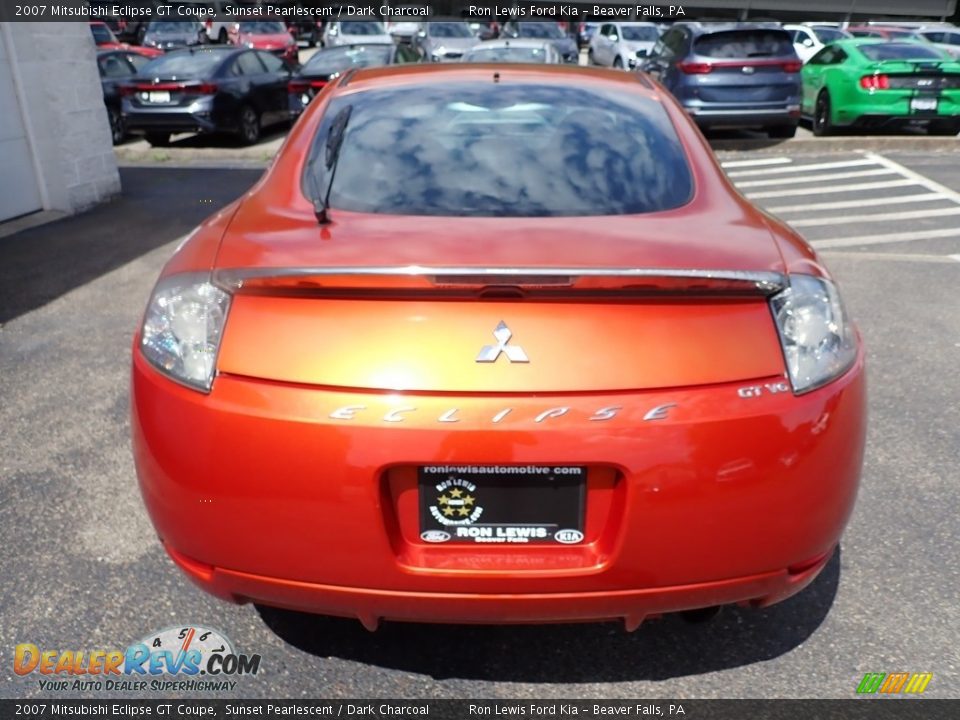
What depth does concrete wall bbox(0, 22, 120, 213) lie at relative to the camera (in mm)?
8055

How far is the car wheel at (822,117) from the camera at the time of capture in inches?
496

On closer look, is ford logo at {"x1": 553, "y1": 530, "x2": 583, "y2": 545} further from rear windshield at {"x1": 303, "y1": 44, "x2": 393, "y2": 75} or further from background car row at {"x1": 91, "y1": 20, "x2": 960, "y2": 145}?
rear windshield at {"x1": 303, "y1": 44, "x2": 393, "y2": 75}

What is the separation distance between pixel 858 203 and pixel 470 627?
7.84 meters

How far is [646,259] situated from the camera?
1973 millimetres

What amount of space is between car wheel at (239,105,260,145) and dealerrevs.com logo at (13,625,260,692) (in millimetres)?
11526

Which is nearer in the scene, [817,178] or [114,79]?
[817,178]

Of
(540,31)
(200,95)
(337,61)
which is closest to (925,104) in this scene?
(337,61)

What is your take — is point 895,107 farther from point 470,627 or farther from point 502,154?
point 470,627

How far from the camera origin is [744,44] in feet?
38.5

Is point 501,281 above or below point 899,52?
above

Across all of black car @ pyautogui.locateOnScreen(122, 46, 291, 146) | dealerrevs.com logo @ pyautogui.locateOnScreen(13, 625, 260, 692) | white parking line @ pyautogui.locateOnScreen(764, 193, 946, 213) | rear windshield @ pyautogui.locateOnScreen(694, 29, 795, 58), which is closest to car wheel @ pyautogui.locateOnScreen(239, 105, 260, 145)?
black car @ pyautogui.locateOnScreen(122, 46, 291, 146)

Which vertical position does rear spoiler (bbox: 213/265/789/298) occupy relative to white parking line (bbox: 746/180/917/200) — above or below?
above

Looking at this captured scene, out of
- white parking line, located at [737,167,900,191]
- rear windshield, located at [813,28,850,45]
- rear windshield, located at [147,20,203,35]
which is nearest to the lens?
white parking line, located at [737,167,900,191]

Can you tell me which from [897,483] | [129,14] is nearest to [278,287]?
[897,483]
